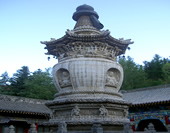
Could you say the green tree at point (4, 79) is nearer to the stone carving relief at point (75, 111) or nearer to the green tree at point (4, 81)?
the green tree at point (4, 81)


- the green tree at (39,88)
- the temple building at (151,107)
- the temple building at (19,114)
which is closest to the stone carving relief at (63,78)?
the temple building at (151,107)

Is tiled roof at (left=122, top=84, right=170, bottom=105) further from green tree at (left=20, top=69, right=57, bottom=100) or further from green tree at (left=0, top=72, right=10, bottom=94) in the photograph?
green tree at (left=0, top=72, right=10, bottom=94)

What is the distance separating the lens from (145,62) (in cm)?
4756

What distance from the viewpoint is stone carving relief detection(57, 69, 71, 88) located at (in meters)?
11.1

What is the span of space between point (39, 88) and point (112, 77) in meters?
26.8

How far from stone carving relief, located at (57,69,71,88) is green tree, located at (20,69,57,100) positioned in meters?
24.8

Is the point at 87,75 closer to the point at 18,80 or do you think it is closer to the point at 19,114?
the point at 19,114

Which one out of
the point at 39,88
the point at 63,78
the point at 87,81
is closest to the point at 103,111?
the point at 87,81

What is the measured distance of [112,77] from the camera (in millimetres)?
11375

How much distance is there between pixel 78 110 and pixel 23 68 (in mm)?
35945

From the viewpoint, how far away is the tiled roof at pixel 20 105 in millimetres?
19383

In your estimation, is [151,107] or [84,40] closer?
[84,40]

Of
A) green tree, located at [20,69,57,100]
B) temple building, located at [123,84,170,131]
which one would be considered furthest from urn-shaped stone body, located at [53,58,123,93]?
green tree, located at [20,69,57,100]

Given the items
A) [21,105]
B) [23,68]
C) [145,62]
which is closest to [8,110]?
[21,105]
